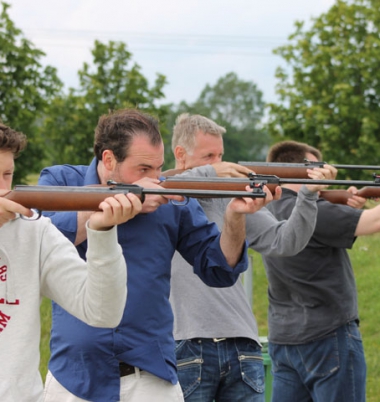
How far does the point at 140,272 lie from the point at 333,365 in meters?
2.11

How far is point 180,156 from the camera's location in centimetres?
549

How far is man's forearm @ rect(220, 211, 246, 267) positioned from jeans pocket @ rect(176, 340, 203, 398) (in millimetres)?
1039

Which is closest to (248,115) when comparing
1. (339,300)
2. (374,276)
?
(374,276)

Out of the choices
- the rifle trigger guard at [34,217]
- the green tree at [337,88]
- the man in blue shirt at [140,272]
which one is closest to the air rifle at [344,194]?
the man in blue shirt at [140,272]

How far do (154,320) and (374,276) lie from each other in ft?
28.6

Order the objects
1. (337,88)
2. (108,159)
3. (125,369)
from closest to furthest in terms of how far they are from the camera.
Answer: (125,369), (108,159), (337,88)

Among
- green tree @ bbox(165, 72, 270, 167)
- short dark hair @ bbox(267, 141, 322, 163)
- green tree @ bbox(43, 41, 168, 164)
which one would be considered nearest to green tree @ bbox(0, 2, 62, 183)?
green tree @ bbox(43, 41, 168, 164)

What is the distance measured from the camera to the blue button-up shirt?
145 inches

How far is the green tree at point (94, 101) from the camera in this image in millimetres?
22312

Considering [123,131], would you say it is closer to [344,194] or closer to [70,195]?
[70,195]

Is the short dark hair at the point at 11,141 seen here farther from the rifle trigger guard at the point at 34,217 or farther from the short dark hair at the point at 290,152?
the short dark hair at the point at 290,152

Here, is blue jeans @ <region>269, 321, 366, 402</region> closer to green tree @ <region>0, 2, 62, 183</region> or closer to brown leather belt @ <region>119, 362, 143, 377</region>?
brown leather belt @ <region>119, 362, 143, 377</region>

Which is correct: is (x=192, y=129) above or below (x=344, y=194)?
above

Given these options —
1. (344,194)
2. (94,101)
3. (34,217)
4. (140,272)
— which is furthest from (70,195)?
(94,101)
